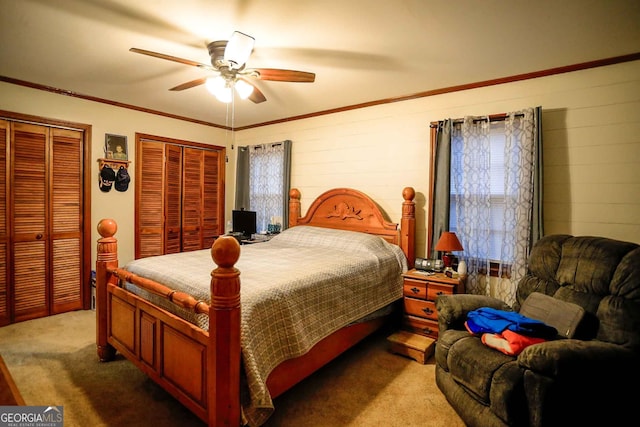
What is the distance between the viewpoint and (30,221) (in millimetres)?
3492

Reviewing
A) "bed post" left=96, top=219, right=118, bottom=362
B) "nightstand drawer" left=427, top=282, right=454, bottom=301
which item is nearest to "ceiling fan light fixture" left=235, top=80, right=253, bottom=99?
"bed post" left=96, top=219, right=118, bottom=362

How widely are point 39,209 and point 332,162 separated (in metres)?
3.31

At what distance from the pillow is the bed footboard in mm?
1854

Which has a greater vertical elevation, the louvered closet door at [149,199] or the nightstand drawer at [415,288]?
the louvered closet door at [149,199]

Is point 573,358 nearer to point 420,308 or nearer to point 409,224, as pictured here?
point 420,308

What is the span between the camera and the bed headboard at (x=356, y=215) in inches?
136

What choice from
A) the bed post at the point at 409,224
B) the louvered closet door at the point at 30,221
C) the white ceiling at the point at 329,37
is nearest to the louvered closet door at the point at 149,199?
the louvered closet door at the point at 30,221

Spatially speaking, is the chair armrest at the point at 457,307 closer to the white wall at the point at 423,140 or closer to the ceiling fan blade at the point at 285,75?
the white wall at the point at 423,140

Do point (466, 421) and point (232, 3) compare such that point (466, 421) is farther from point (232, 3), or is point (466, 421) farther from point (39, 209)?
point (39, 209)

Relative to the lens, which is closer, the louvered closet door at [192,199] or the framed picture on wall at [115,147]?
the framed picture on wall at [115,147]

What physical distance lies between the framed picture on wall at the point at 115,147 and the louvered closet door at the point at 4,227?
2.88 feet

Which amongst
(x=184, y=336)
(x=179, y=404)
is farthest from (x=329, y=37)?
(x=179, y=404)

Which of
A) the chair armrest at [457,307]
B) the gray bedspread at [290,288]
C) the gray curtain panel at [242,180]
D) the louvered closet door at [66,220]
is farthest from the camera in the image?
the gray curtain panel at [242,180]

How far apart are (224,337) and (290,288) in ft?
1.93
